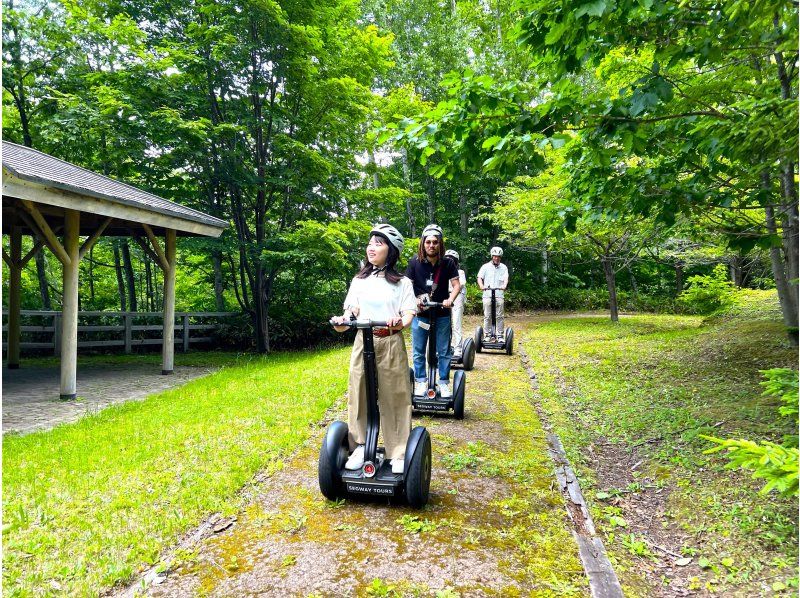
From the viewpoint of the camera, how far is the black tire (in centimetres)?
314

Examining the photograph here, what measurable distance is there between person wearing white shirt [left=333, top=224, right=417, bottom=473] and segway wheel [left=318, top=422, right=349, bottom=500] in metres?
0.08

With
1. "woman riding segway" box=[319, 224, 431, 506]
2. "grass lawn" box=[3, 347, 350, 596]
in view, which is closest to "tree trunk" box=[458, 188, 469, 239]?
"grass lawn" box=[3, 347, 350, 596]

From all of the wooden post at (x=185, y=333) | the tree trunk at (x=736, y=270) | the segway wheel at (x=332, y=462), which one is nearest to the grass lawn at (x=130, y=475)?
the segway wheel at (x=332, y=462)

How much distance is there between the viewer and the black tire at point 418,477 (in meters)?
3.14

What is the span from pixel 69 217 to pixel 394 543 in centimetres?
717

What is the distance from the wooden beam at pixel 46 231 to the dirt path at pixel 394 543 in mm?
5288

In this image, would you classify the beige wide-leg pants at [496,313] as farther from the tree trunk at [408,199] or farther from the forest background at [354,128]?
the tree trunk at [408,199]

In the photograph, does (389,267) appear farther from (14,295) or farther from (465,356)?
(14,295)

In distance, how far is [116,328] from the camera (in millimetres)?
12164

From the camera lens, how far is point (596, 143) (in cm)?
351

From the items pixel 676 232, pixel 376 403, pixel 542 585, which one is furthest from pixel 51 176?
pixel 676 232

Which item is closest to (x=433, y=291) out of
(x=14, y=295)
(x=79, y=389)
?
(x=79, y=389)

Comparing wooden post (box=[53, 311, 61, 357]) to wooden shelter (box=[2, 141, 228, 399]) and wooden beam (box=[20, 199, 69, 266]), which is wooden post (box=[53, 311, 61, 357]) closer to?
wooden shelter (box=[2, 141, 228, 399])

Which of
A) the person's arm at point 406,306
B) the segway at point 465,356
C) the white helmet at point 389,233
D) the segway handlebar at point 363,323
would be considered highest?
the white helmet at point 389,233
